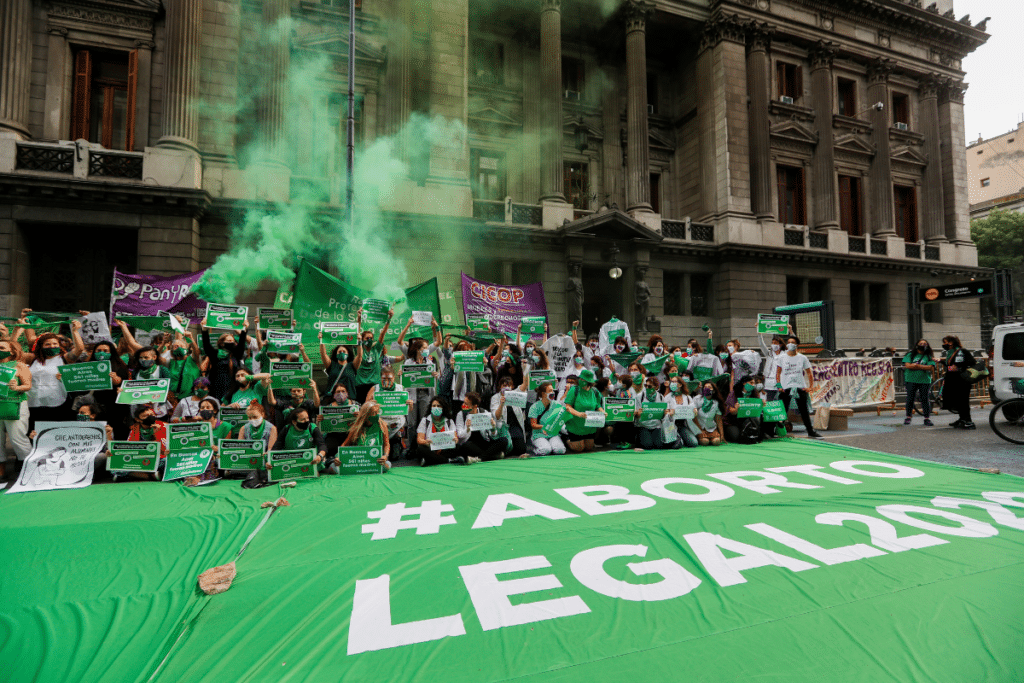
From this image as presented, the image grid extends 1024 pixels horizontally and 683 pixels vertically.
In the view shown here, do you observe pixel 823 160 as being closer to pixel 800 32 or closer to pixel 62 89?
pixel 800 32

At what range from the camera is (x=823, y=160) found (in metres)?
24.5

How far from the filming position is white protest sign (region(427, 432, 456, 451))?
729 centimetres

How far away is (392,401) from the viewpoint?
7.16 metres

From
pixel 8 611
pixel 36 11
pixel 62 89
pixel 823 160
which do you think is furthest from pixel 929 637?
pixel 823 160

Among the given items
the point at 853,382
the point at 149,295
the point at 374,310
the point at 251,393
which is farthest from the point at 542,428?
the point at 853,382

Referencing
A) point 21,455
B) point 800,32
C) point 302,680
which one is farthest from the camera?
point 800,32

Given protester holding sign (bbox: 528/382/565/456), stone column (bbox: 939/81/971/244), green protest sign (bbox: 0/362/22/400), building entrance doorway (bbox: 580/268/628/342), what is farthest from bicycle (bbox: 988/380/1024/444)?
stone column (bbox: 939/81/971/244)

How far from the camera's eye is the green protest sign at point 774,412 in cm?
870

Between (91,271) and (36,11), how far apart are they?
772cm

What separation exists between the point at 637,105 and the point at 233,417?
67.3 ft

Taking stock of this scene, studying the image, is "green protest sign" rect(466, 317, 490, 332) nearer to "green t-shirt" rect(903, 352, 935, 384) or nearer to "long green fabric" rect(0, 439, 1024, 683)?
"long green fabric" rect(0, 439, 1024, 683)

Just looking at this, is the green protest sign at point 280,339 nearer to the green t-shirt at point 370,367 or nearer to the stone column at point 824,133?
the green t-shirt at point 370,367

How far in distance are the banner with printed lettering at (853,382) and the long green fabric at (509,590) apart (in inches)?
311

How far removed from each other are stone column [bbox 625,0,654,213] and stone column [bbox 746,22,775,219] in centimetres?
526
